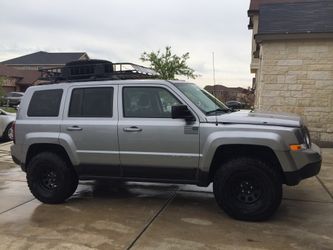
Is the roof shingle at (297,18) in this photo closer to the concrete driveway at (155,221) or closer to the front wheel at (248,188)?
the concrete driveway at (155,221)

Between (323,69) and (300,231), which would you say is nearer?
(300,231)

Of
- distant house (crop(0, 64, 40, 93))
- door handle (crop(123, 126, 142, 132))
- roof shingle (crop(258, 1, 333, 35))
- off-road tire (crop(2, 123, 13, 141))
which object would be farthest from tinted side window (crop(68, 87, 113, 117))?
distant house (crop(0, 64, 40, 93))

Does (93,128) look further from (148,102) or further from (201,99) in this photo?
(201,99)

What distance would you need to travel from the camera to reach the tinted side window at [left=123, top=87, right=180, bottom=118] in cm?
609

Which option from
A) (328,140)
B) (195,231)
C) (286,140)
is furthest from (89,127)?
(328,140)

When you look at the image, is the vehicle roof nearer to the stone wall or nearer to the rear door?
the rear door

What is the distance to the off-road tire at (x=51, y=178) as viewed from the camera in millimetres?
6527

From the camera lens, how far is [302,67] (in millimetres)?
12617

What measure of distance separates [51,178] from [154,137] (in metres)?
1.86

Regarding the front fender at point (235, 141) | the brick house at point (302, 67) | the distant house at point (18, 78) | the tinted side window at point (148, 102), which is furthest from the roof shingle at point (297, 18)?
the distant house at point (18, 78)

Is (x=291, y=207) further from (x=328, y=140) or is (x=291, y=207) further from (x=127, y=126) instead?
(x=328, y=140)

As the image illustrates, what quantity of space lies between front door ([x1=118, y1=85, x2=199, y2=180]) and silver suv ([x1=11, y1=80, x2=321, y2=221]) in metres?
0.01

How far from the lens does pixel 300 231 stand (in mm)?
5176

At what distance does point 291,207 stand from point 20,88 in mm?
59950
